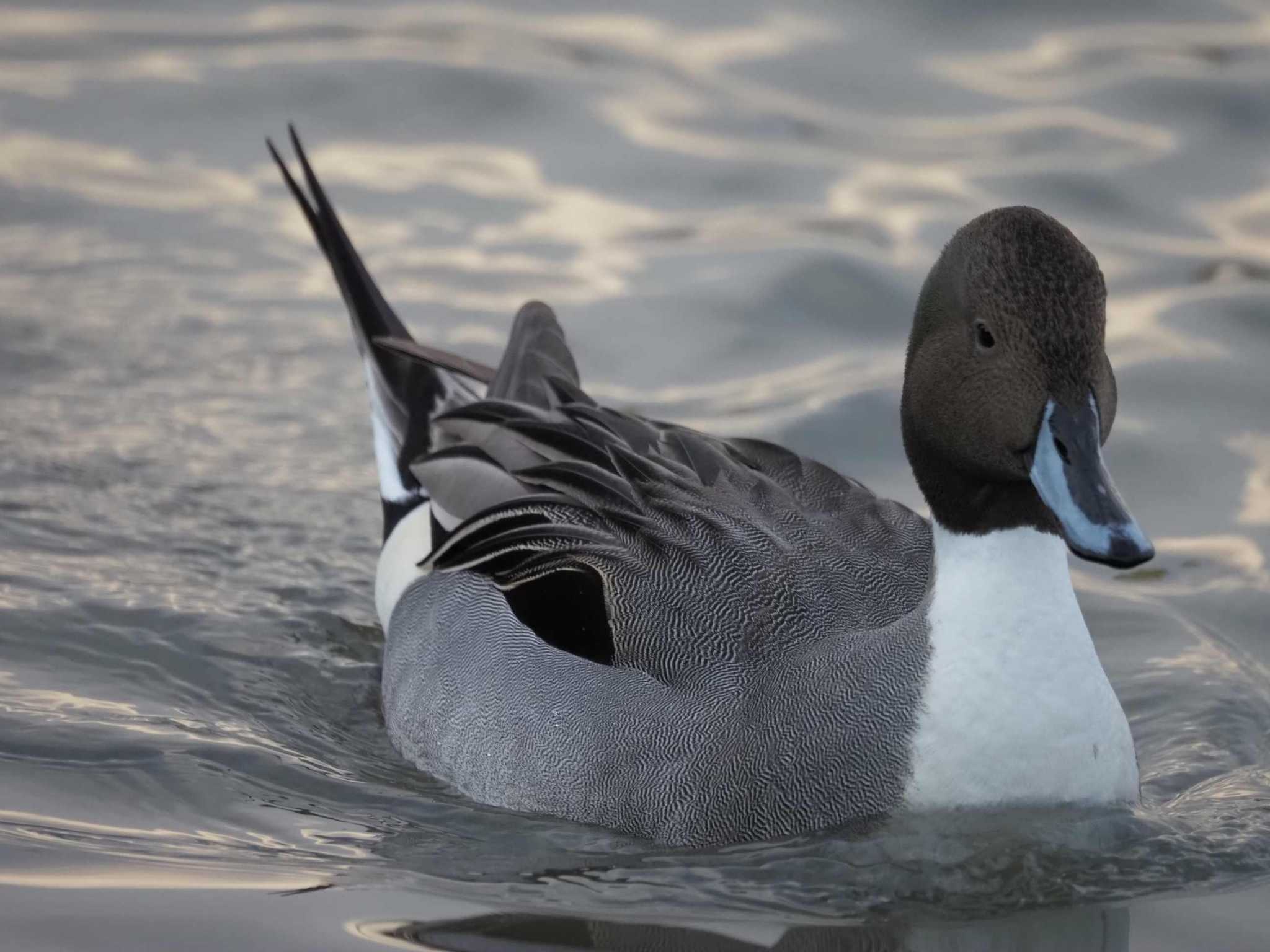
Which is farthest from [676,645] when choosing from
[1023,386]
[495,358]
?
[495,358]

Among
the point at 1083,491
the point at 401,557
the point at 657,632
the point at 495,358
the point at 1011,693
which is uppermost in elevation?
the point at 495,358

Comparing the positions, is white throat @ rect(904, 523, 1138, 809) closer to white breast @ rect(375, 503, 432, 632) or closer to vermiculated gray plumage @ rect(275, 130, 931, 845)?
vermiculated gray plumage @ rect(275, 130, 931, 845)

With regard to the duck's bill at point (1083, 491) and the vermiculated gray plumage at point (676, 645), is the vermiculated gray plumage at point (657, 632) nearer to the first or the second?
the vermiculated gray plumage at point (676, 645)

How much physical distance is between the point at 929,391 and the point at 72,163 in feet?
17.0

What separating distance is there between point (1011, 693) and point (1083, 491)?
44 centimetres

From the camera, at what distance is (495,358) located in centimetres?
682

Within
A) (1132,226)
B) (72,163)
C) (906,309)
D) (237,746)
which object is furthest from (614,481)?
(72,163)

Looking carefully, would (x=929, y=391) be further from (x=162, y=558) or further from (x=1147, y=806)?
(x=162, y=558)

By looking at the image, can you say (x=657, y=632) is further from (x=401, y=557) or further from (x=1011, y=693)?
(x=401, y=557)

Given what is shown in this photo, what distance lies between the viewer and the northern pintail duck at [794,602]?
3508 mm

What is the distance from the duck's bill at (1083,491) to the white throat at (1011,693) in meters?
0.18

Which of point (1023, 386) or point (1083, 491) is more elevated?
point (1023, 386)

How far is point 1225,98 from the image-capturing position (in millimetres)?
8219

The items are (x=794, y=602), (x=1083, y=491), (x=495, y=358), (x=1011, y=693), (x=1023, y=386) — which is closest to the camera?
(x=1083, y=491)
